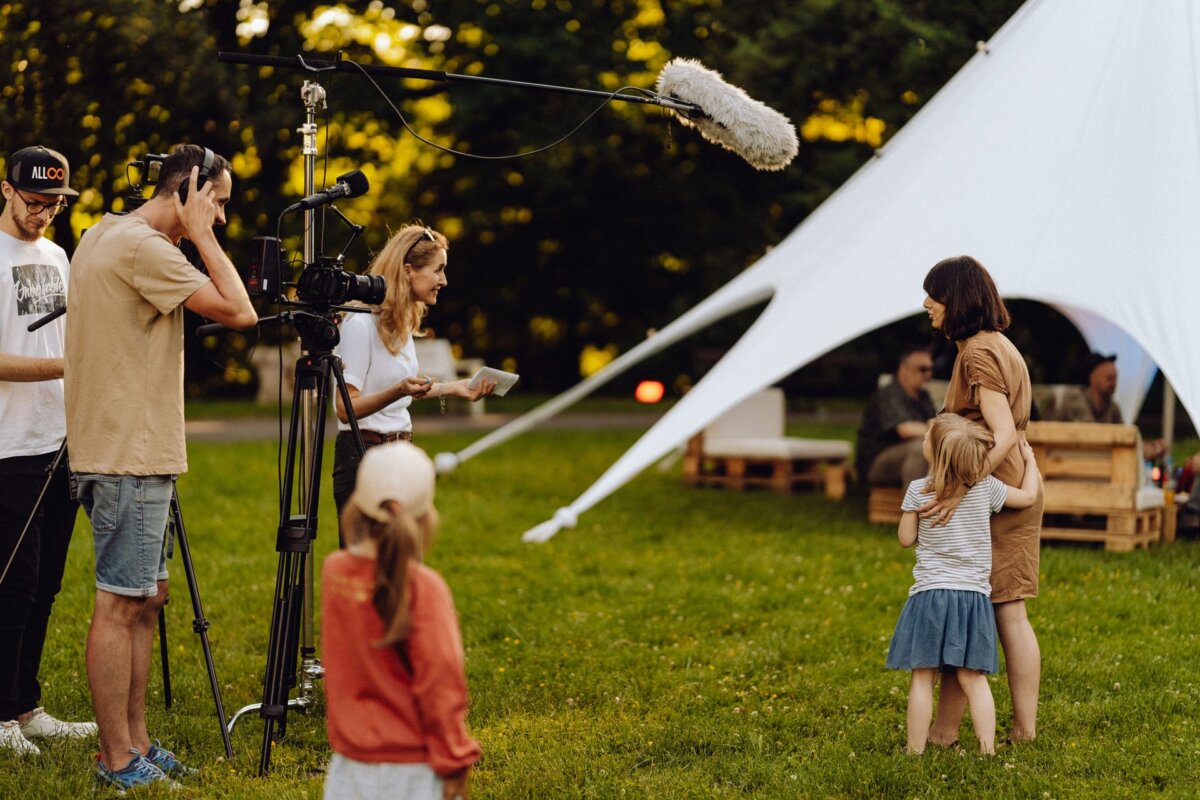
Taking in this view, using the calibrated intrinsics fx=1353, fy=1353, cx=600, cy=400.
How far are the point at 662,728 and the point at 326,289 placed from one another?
184cm

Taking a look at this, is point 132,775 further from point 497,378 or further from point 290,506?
point 497,378

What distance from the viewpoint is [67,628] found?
6.03m

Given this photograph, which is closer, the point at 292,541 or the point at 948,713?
the point at 292,541

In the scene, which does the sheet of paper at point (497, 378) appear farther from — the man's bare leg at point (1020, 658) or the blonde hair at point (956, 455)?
the man's bare leg at point (1020, 658)

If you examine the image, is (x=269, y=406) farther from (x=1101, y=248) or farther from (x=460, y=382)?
(x=460, y=382)

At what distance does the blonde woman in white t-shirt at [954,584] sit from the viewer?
4012 mm

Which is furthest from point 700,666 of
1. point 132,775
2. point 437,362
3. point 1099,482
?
point 437,362

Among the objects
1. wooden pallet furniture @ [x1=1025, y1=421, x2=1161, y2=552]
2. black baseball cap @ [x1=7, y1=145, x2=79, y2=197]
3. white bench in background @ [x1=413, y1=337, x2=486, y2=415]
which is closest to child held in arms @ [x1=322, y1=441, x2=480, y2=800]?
black baseball cap @ [x1=7, y1=145, x2=79, y2=197]

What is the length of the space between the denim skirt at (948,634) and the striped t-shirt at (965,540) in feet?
0.12

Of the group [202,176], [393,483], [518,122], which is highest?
[518,122]

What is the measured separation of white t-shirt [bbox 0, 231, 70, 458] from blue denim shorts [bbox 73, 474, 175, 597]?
0.58 metres

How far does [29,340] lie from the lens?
4250 mm

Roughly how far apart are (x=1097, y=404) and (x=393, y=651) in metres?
6.97

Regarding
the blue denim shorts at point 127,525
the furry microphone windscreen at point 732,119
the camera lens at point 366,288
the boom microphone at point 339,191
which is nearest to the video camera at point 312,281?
the camera lens at point 366,288
